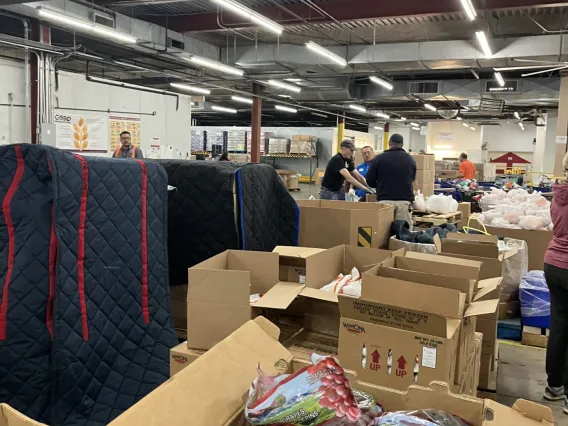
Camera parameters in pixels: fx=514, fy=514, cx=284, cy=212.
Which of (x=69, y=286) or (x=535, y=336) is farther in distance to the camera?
(x=535, y=336)

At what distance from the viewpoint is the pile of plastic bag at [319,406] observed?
3.36ft

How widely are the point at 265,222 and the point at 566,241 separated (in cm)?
158

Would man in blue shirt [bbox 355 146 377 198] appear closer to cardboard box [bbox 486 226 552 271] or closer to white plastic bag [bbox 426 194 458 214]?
white plastic bag [bbox 426 194 458 214]

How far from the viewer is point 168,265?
2.86 meters

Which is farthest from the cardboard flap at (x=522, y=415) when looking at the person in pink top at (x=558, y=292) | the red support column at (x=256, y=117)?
the red support column at (x=256, y=117)

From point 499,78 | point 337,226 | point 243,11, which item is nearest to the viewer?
point 337,226

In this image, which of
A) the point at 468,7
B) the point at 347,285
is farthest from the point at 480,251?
the point at 468,7

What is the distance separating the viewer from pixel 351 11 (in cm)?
707

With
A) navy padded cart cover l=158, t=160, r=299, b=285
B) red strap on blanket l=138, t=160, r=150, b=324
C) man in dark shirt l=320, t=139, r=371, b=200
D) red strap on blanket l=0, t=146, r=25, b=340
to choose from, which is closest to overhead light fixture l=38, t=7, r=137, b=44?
man in dark shirt l=320, t=139, r=371, b=200

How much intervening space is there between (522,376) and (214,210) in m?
2.11

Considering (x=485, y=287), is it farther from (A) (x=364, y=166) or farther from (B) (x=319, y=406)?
(A) (x=364, y=166)

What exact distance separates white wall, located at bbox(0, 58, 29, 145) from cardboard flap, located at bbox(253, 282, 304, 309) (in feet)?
19.6

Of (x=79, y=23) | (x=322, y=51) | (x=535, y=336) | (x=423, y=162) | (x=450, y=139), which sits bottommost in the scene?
(x=535, y=336)

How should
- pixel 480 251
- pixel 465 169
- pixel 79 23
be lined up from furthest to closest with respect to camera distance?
pixel 465 169, pixel 79 23, pixel 480 251
